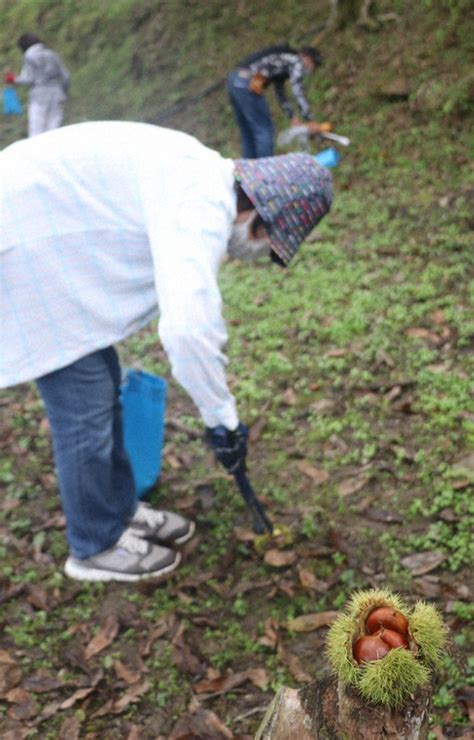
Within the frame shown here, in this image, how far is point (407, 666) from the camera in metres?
1.61

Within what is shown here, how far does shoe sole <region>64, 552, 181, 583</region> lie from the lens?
361cm

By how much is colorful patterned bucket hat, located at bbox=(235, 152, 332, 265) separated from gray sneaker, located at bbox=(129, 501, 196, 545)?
1.61 meters

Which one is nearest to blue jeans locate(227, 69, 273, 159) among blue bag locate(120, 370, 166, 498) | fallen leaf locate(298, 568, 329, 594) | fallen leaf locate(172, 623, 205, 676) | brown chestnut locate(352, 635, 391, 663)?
blue bag locate(120, 370, 166, 498)

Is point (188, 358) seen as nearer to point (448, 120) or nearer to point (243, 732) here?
point (243, 732)

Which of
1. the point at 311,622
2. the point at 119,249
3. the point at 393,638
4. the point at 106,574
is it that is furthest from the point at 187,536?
the point at 393,638

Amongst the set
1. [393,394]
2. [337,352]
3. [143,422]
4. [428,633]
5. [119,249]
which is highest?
[119,249]

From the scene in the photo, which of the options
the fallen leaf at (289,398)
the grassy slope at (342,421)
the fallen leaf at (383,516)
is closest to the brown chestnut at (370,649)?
the grassy slope at (342,421)

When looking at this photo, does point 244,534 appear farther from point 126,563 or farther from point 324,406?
point 324,406

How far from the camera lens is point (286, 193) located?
2904mm

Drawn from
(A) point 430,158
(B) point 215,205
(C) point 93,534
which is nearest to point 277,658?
(C) point 93,534

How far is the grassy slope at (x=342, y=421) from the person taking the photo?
334 centimetres

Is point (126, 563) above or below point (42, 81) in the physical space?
below

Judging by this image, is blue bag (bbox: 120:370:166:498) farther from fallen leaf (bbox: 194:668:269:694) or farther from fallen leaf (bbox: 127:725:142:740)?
fallen leaf (bbox: 127:725:142:740)

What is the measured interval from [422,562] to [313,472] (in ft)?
3.07
